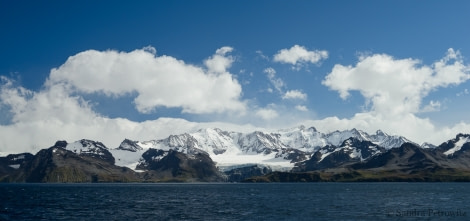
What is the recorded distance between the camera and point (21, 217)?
99.9m

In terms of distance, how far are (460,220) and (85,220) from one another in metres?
73.6

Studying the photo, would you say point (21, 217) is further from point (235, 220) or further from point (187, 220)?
point (235, 220)

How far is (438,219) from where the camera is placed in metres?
90.8

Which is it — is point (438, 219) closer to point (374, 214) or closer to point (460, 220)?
point (460, 220)

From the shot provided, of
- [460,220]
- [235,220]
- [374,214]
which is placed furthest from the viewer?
[374,214]

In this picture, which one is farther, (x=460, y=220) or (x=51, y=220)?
(x=51, y=220)

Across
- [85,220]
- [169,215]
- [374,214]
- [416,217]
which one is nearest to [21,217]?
[85,220]

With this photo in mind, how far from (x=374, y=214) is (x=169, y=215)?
45260mm

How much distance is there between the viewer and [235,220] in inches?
3730

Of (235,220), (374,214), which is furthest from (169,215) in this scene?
(374,214)

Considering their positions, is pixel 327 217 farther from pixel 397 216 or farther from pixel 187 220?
pixel 187 220

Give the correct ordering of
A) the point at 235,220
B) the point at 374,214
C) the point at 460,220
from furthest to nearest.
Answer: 1. the point at 374,214
2. the point at 235,220
3. the point at 460,220

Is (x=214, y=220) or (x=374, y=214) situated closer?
(x=214, y=220)

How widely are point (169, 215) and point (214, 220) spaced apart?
45.8 ft
